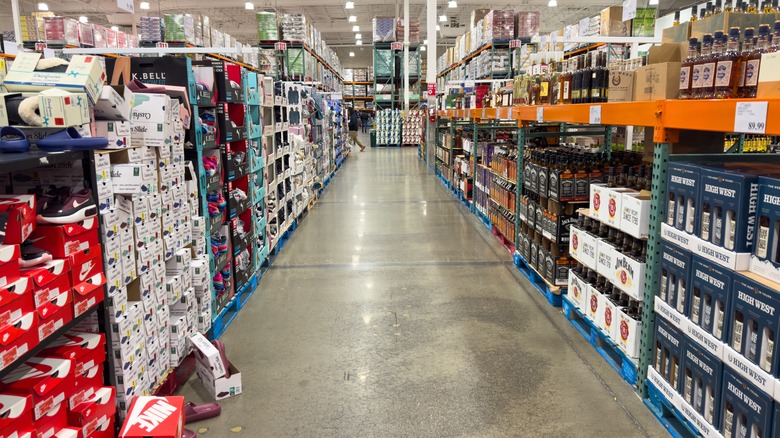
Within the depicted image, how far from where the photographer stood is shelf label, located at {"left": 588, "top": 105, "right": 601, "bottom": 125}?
10.8ft

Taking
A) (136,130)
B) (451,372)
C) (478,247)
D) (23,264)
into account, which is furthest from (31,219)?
(478,247)

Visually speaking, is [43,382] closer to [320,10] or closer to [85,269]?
[85,269]

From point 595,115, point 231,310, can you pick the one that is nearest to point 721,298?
point 595,115

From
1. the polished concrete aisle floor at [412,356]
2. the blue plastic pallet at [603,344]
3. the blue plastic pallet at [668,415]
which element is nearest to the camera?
the blue plastic pallet at [668,415]

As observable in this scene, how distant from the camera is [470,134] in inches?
382

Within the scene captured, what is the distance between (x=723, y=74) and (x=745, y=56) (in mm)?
97

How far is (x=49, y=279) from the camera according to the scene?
2004 mm

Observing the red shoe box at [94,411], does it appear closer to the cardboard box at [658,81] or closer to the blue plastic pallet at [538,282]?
the cardboard box at [658,81]

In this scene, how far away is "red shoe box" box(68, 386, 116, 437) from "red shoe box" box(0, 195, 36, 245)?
2.41 feet

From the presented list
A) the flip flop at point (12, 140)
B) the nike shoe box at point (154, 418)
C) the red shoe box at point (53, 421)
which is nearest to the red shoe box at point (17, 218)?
the flip flop at point (12, 140)

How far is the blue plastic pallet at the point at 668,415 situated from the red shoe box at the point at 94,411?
8.50 feet

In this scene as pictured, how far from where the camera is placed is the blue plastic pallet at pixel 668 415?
→ 263cm

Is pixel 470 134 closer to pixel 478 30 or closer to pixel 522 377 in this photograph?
pixel 478 30

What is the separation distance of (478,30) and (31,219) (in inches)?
441
